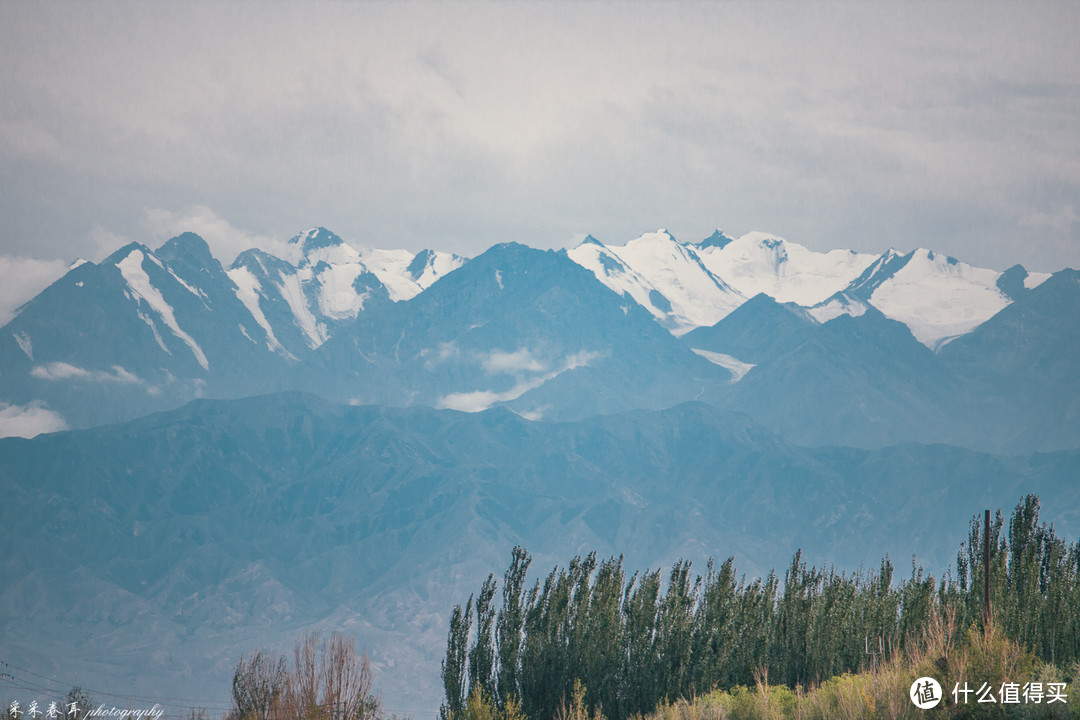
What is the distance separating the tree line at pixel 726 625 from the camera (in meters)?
51.8

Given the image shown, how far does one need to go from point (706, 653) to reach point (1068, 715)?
26.1 meters

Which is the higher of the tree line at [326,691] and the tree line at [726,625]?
the tree line at [726,625]

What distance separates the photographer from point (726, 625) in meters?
58.9

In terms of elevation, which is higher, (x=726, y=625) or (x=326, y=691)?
(x=726, y=625)

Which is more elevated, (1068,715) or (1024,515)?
(1024,515)

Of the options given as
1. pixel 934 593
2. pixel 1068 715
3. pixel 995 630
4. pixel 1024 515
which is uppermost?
pixel 1024 515

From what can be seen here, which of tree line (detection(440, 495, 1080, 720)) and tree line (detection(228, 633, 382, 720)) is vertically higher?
tree line (detection(440, 495, 1080, 720))

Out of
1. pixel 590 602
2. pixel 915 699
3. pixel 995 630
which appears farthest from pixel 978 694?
pixel 590 602

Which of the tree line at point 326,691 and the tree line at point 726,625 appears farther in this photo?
the tree line at point 726,625

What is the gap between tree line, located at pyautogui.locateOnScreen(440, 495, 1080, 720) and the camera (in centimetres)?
5181

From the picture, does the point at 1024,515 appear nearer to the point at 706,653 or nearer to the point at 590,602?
the point at 706,653

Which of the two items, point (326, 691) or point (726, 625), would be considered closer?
point (326, 691)

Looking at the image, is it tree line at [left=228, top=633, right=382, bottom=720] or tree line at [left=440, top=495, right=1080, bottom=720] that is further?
tree line at [left=440, top=495, right=1080, bottom=720]

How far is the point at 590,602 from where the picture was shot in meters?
65.5
